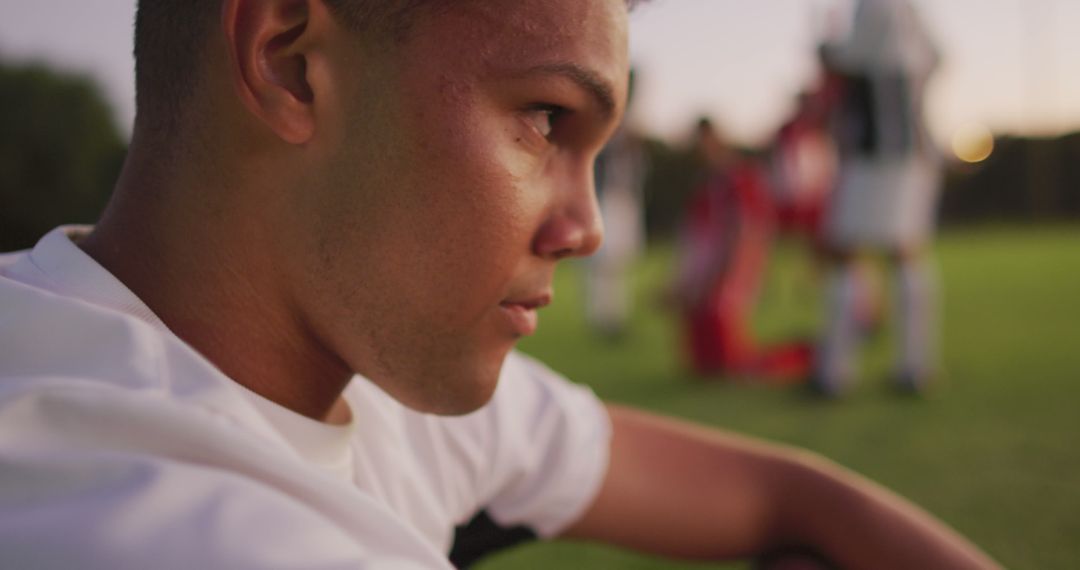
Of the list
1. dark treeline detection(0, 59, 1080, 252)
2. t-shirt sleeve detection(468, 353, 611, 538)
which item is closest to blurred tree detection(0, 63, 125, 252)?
dark treeline detection(0, 59, 1080, 252)

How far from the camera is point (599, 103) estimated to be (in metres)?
0.95

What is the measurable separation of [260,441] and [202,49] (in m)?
0.47

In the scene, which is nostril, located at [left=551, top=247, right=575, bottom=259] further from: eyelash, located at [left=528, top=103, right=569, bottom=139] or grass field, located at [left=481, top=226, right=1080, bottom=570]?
grass field, located at [left=481, top=226, right=1080, bottom=570]

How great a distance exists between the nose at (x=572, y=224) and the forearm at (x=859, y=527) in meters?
0.68

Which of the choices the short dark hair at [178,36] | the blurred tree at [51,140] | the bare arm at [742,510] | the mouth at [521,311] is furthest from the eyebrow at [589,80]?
the blurred tree at [51,140]

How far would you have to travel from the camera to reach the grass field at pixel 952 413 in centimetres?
275

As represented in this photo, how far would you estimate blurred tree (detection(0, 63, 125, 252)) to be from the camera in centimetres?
2042

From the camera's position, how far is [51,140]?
73.3 ft

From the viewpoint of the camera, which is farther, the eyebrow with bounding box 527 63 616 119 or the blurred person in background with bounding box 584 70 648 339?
the blurred person in background with bounding box 584 70 648 339

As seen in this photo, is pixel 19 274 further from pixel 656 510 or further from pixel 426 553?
pixel 656 510

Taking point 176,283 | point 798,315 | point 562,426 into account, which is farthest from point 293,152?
point 798,315

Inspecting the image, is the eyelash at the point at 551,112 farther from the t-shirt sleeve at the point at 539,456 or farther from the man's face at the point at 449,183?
the t-shirt sleeve at the point at 539,456

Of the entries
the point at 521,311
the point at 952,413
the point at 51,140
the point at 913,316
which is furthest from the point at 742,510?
the point at 51,140

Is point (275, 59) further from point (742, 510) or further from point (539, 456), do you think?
point (742, 510)
